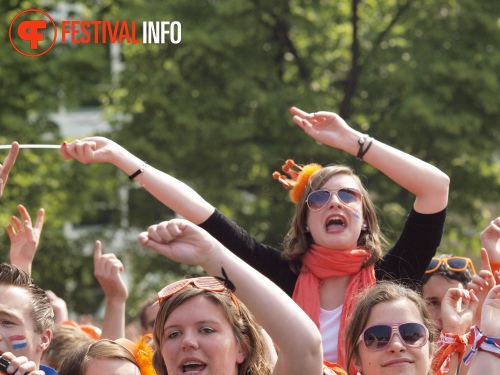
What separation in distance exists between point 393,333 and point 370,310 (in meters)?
0.17

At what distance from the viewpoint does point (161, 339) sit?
3.32 meters

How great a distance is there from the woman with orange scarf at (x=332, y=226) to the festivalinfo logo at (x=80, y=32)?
25.5 ft

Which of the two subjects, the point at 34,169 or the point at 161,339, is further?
the point at 34,169

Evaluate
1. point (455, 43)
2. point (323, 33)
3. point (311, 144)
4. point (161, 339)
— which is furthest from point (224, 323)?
point (323, 33)

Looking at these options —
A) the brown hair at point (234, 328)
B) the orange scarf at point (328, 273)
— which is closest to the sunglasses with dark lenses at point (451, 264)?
the orange scarf at point (328, 273)

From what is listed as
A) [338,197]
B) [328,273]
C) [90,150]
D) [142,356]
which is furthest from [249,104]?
[142,356]

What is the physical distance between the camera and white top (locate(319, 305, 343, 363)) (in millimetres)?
4164

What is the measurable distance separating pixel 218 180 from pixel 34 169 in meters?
2.44

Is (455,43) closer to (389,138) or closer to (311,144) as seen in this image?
(389,138)

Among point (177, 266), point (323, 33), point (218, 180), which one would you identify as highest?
point (323, 33)

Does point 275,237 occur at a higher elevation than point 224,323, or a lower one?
lower

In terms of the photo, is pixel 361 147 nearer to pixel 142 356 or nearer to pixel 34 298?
pixel 142 356

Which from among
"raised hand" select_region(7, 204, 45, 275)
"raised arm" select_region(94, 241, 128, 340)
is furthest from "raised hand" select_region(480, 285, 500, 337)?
"raised hand" select_region(7, 204, 45, 275)

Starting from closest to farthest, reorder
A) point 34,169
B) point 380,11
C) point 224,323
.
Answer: point 224,323
point 34,169
point 380,11
